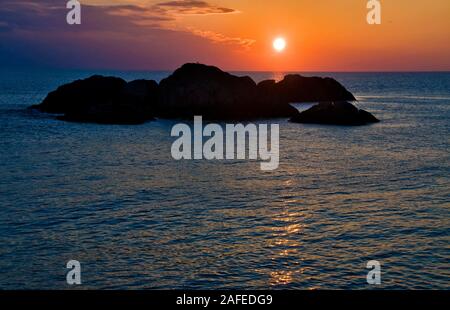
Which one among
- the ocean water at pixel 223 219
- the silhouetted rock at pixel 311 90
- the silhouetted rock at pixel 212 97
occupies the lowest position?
the ocean water at pixel 223 219

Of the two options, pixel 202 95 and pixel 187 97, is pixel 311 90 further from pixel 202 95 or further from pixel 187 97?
pixel 187 97

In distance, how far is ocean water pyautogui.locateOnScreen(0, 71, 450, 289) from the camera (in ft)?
60.2

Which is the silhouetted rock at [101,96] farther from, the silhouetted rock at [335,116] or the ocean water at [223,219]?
the ocean water at [223,219]

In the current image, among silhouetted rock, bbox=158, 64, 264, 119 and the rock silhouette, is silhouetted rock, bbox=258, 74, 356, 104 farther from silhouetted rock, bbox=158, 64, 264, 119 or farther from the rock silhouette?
silhouetted rock, bbox=158, 64, 264, 119

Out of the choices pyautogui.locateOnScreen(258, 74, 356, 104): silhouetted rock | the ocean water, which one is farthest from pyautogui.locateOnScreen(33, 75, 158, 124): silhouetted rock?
pyautogui.locateOnScreen(258, 74, 356, 104): silhouetted rock

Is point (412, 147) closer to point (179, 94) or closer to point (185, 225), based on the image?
point (185, 225)

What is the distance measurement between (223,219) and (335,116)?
55232mm

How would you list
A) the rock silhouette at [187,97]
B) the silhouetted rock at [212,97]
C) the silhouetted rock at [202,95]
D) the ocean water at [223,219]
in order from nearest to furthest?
the ocean water at [223,219] → the rock silhouette at [187,97] → the silhouetted rock at [212,97] → the silhouetted rock at [202,95]

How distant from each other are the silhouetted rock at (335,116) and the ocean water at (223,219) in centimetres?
2772

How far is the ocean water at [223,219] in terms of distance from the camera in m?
18.4

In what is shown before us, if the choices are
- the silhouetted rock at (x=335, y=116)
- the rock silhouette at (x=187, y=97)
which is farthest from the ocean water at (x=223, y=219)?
the rock silhouette at (x=187, y=97)

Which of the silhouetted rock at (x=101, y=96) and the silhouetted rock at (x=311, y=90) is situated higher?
the silhouetted rock at (x=311, y=90)

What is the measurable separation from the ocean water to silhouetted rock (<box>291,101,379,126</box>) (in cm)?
2772
